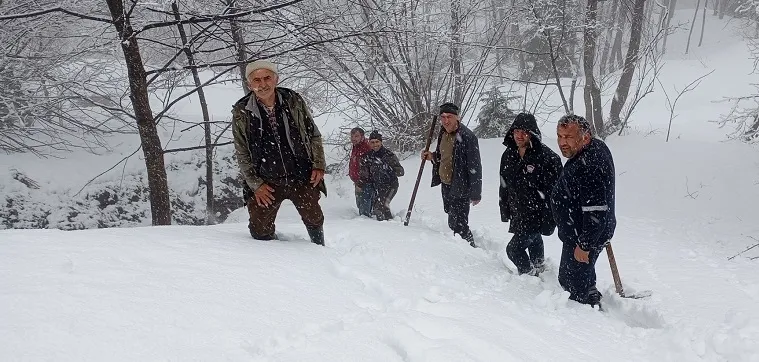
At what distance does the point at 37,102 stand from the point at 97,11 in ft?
9.43

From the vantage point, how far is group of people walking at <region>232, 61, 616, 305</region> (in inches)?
146

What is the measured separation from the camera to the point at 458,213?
19.4 ft

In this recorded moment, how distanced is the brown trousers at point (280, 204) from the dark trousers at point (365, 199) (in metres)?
3.85

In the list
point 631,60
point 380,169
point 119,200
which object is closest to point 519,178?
point 380,169

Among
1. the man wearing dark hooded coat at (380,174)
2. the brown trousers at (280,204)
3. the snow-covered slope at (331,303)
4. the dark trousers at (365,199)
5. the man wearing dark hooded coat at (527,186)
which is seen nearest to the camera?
the snow-covered slope at (331,303)

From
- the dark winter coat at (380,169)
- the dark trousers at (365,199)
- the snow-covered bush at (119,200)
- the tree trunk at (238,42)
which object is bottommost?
the snow-covered bush at (119,200)

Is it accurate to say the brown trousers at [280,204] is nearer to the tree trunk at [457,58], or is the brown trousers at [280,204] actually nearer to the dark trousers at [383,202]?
the dark trousers at [383,202]

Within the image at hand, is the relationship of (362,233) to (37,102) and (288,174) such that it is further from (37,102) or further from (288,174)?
(37,102)

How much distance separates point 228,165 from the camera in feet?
39.2

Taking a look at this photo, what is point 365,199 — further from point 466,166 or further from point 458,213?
point 466,166

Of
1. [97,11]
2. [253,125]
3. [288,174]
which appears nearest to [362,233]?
[288,174]

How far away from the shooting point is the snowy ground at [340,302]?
7.26 feet

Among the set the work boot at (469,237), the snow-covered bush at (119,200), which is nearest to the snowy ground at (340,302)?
the work boot at (469,237)

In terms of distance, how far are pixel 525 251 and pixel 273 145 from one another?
2.68m
